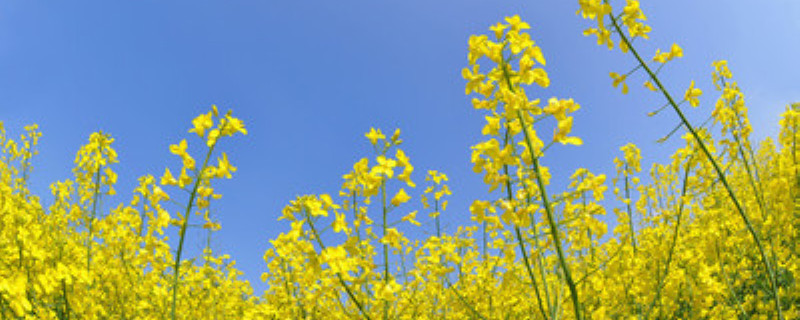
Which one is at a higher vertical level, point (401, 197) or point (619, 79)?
point (619, 79)

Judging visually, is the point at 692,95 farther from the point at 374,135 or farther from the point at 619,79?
the point at 374,135

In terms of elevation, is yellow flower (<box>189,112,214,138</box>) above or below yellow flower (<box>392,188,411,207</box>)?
above

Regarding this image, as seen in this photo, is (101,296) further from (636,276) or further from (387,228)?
(636,276)

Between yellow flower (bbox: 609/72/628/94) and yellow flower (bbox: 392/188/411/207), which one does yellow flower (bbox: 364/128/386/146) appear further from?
yellow flower (bbox: 609/72/628/94)

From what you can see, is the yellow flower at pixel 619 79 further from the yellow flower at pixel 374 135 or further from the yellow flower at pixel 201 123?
the yellow flower at pixel 201 123

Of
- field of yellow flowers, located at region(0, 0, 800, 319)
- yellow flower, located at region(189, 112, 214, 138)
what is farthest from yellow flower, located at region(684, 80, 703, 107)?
yellow flower, located at region(189, 112, 214, 138)

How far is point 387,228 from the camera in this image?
105 inches

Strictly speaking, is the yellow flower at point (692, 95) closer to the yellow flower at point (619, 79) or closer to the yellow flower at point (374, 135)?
the yellow flower at point (619, 79)

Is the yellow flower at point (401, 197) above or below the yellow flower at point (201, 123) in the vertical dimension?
below

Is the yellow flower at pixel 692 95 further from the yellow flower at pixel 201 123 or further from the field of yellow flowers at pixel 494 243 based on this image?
the yellow flower at pixel 201 123

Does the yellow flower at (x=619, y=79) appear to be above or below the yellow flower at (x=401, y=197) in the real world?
above

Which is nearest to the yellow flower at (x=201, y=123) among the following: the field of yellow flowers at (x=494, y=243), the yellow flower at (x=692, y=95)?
the field of yellow flowers at (x=494, y=243)

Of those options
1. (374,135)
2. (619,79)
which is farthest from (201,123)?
(619,79)

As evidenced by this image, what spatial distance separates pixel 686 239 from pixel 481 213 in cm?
320
